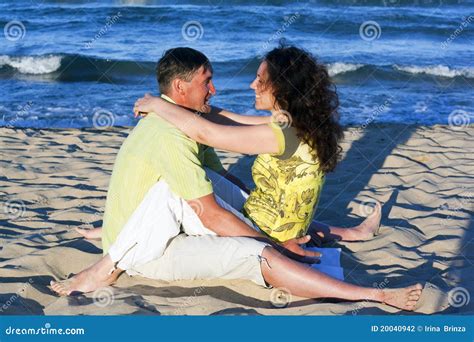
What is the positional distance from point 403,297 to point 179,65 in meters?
1.68

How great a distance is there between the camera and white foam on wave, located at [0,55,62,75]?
39.9 ft

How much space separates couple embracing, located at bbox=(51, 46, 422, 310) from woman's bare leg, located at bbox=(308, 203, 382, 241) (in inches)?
19.9

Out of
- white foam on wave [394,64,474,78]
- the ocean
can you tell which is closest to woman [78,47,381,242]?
the ocean

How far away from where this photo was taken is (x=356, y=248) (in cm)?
445

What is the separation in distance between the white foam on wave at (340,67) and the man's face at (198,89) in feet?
27.1

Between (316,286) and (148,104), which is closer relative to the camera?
(316,286)

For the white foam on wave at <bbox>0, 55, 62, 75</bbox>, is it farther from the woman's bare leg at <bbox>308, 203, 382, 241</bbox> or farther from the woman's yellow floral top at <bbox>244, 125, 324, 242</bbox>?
the woman's yellow floral top at <bbox>244, 125, 324, 242</bbox>

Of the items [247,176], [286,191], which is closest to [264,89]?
[286,191]

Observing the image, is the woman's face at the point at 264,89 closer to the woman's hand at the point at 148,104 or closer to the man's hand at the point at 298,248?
the woman's hand at the point at 148,104

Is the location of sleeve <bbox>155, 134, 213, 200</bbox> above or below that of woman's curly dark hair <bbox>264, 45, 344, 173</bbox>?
below

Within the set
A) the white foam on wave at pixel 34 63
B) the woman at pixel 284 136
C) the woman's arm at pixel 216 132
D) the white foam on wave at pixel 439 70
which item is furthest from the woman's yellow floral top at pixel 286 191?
the white foam on wave at pixel 34 63

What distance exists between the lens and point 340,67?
12.0 metres

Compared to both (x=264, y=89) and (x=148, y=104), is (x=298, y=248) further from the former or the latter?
(x=148, y=104)

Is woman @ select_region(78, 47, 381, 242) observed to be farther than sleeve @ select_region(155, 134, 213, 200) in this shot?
Yes
